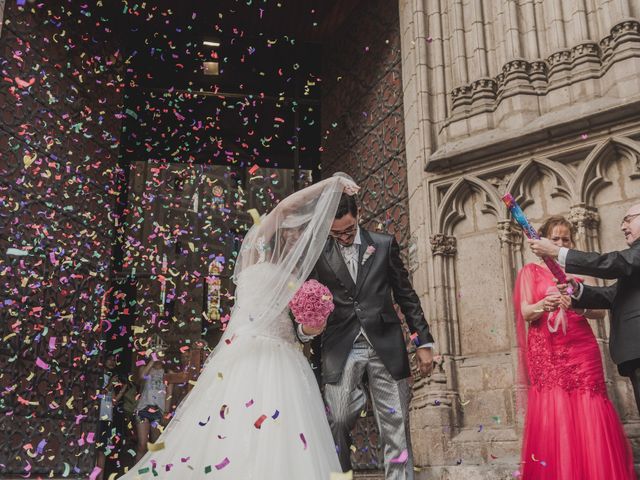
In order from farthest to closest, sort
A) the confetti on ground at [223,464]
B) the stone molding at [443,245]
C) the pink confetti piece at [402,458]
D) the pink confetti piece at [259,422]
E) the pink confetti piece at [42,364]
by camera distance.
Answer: the pink confetti piece at [42,364] < the stone molding at [443,245] < the pink confetti piece at [402,458] < the pink confetti piece at [259,422] < the confetti on ground at [223,464]

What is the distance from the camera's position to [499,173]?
17.9 ft

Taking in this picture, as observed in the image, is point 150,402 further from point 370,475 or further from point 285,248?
point 285,248

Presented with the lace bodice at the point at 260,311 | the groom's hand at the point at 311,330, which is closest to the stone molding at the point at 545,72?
the lace bodice at the point at 260,311

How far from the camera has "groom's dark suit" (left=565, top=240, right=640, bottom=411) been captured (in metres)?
3.20

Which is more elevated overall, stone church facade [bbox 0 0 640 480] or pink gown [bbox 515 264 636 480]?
stone church facade [bbox 0 0 640 480]

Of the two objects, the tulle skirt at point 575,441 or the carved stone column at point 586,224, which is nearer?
the tulle skirt at point 575,441

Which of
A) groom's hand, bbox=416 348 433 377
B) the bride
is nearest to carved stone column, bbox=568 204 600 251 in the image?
groom's hand, bbox=416 348 433 377

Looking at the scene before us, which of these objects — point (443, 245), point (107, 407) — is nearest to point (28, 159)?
point (107, 407)

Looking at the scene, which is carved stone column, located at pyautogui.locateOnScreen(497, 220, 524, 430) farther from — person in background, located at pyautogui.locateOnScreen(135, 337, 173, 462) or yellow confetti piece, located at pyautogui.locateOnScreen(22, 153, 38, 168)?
person in background, located at pyautogui.locateOnScreen(135, 337, 173, 462)

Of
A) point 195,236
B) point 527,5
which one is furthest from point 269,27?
point 195,236

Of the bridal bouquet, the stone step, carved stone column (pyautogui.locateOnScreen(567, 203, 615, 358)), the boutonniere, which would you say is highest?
carved stone column (pyautogui.locateOnScreen(567, 203, 615, 358))

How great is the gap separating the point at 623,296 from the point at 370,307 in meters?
1.27

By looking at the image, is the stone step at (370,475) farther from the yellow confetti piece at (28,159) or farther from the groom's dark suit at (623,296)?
the yellow confetti piece at (28,159)

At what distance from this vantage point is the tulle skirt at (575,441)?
3.65 m
